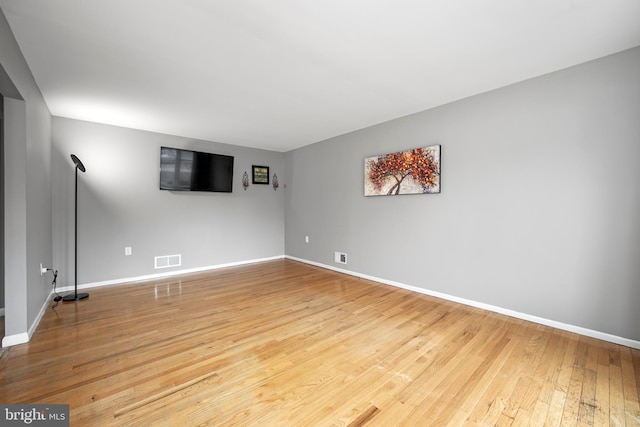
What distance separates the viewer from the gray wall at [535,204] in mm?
2242

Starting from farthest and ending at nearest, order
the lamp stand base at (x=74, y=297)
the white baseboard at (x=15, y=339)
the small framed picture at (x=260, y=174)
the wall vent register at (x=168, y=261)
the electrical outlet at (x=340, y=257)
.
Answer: the small framed picture at (x=260, y=174), the electrical outlet at (x=340, y=257), the wall vent register at (x=168, y=261), the lamp stand base at (x=74, y=297), the white baseboard at (x=15, y=339)

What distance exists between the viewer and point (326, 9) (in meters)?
1.75

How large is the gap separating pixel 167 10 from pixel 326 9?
1.03m

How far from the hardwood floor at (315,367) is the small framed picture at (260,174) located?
302 cm

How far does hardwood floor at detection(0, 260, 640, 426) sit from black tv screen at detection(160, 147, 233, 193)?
2.13m

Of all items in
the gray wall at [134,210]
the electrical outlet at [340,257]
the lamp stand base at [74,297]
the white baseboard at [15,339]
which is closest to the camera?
the white baseboard at [15,339]

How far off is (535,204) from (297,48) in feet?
8.81

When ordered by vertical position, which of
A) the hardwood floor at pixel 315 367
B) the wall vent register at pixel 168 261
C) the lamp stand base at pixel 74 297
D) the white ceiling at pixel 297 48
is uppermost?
the white ceiling at pixel 297 48

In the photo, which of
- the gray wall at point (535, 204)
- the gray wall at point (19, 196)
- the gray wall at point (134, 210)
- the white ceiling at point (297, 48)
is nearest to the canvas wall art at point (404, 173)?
the gray wall at point (535, 204)

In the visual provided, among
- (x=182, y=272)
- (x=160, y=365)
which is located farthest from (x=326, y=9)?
(x=182, y=272)

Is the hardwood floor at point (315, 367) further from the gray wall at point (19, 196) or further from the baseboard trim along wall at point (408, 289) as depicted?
the gray wall at point (19, 196)

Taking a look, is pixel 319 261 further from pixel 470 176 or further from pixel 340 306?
pixel 470 176

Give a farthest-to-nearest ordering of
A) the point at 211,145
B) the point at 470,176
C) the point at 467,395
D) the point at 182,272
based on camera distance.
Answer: the point at 211,145
the point at 182,272
the point at 470,176
the point at 467,395

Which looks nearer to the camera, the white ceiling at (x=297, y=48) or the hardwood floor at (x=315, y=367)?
the hardwood floor at (x=315, y=367)
